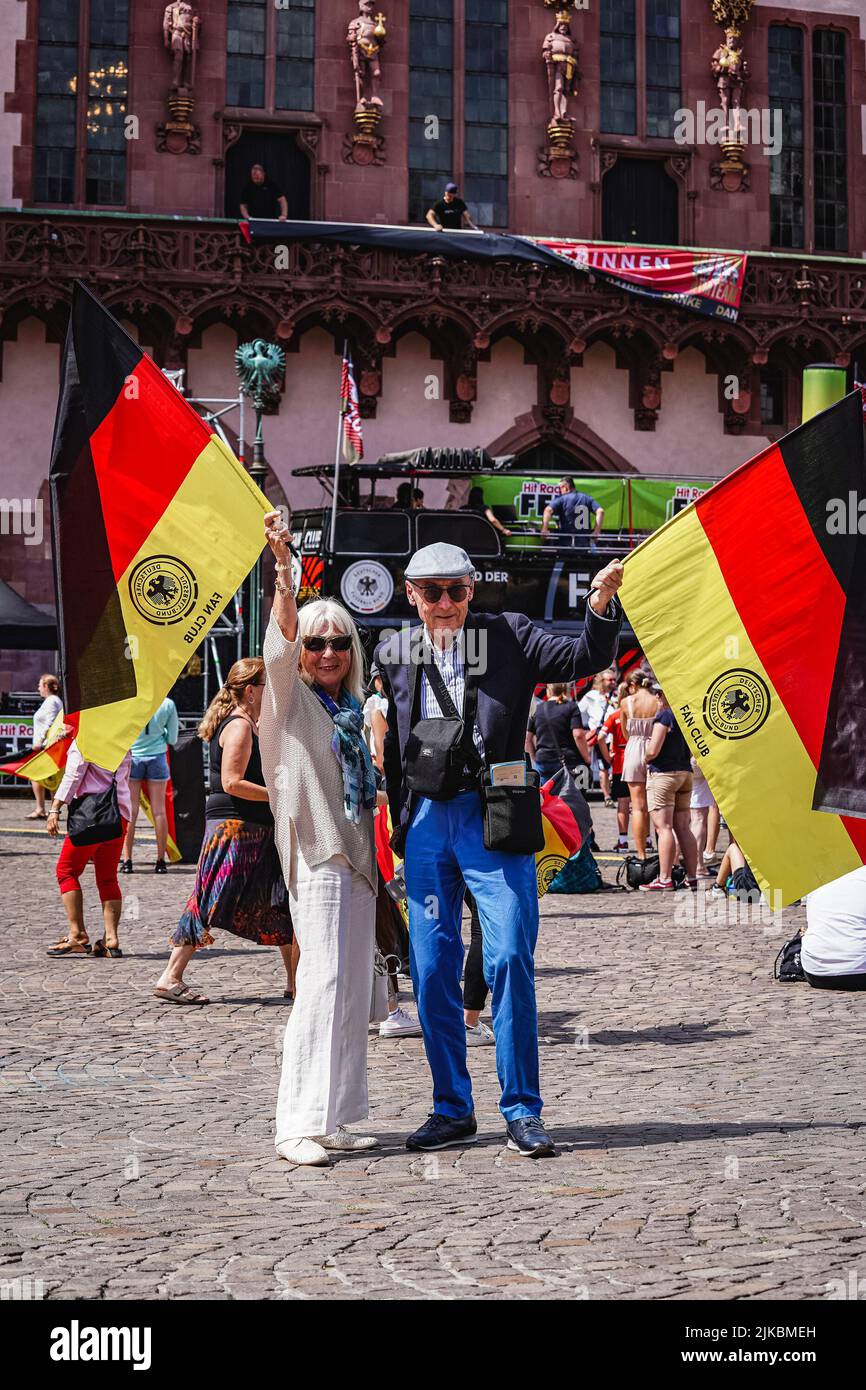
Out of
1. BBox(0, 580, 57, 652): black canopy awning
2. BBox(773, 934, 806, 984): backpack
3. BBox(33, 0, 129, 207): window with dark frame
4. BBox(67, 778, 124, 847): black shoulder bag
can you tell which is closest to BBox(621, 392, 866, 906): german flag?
BBox(773, 934, 806, 984): backpack

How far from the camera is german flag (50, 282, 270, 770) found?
7535mm

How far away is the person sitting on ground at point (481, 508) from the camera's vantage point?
2706 cm

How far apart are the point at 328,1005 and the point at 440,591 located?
1461 mm

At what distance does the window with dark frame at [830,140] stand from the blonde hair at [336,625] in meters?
31.0

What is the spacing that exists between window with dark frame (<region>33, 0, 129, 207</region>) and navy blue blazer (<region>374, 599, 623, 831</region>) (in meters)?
27.6

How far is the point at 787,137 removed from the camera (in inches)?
1403

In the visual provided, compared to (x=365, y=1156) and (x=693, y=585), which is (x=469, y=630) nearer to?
(x=693, y=585)

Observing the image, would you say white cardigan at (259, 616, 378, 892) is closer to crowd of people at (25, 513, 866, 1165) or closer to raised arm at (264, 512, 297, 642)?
crowd of people at (25, 513, 866, 1165)

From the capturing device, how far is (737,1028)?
902 cm

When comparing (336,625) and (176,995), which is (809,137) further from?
(336,625)

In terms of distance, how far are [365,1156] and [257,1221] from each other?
3.29ft

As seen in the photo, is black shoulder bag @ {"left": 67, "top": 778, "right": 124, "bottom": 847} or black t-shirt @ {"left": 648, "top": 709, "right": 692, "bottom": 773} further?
black t-shirt @ {"left": 648, "top": 709, "right": 692, "bottom": 773}

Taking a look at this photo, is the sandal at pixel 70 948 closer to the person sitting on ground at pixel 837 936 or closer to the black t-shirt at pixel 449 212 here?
the person sitting on ground at pixel 837 936

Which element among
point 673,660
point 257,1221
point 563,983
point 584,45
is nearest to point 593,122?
point 584,45
